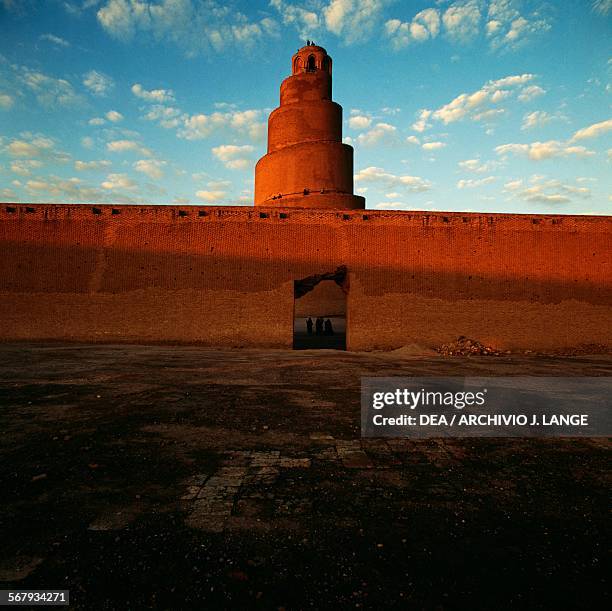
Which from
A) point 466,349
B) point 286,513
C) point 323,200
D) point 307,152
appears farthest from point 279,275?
point 307,152

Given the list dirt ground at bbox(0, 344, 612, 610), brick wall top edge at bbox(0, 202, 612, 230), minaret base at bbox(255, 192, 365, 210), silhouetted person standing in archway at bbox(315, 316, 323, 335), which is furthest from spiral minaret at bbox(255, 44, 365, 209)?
dirt ground at bbox(0, 344, 612, 610)

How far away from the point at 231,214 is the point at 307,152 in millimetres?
10697

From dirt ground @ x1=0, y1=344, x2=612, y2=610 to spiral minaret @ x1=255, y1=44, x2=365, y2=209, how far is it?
59.8ft

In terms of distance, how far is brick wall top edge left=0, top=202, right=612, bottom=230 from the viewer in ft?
41.6

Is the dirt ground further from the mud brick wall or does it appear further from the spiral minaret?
the spiral minaret

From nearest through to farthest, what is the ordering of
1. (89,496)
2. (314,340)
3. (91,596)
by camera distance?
(91,596) < (89,496) < (314,340)

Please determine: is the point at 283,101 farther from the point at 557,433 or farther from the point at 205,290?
the point at 557,433

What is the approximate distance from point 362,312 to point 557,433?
862 cm

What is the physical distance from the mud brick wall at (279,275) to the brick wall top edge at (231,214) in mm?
43

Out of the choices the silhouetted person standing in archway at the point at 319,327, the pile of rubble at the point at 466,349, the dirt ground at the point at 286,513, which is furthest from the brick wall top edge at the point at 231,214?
the dirt ground at the point at 286,513

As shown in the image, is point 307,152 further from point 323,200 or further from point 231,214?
point 231,214

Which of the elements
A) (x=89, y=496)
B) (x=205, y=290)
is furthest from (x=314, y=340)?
(x=89, y=496)

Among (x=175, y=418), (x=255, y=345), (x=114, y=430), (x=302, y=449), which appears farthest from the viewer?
(x=255, y=345)

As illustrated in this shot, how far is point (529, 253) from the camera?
12820 millimetres
